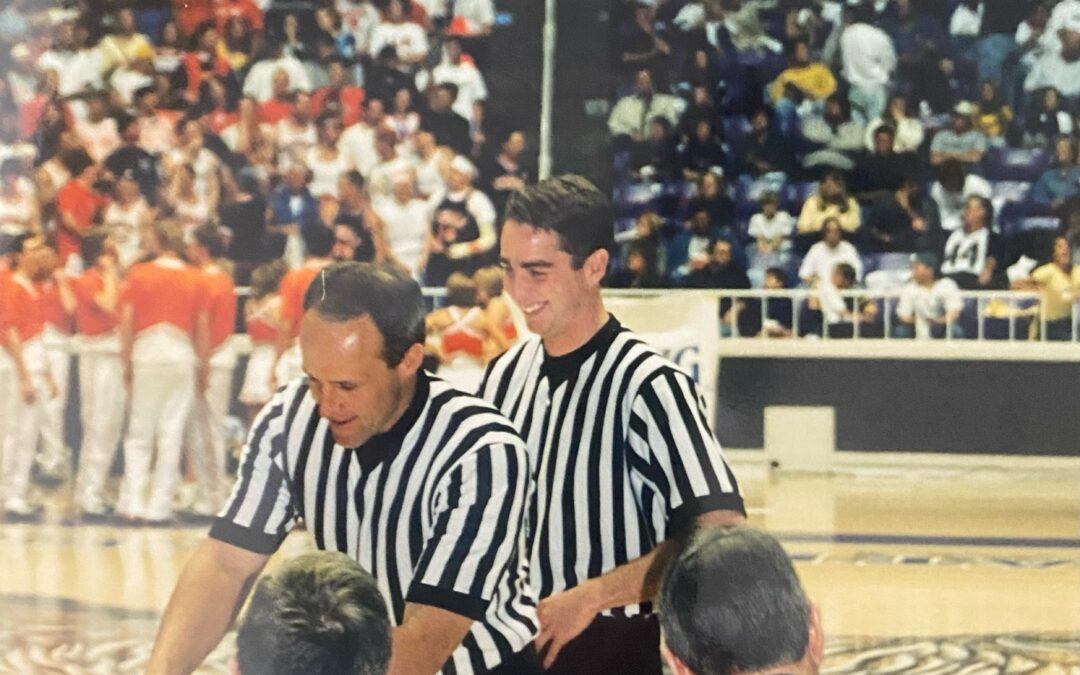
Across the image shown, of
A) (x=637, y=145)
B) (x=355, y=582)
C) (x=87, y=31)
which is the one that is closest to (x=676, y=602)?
(x=355, y=582)

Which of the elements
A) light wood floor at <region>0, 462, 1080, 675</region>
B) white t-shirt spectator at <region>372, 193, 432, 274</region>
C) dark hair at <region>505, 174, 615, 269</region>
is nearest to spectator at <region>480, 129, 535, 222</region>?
dark hair at <region>505, 174, 615, 269</region>

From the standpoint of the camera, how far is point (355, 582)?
1.35 m

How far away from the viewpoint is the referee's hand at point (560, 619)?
7.71 ft

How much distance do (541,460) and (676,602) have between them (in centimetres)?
123

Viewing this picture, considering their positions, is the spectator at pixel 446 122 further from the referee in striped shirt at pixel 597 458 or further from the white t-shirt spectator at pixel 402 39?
the referee in striped shirt at pixel 597 458

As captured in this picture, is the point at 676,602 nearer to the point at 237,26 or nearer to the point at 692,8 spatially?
the point at 692,8

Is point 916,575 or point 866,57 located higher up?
point 866,57

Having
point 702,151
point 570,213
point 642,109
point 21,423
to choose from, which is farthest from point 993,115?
point 21,423

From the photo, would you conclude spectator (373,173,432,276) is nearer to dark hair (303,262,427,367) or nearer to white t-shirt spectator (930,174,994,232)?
dark hair (303,262,427,367)

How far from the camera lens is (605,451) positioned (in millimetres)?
2518

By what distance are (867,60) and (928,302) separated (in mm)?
509

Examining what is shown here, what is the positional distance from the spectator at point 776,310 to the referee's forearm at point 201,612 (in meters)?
1.20

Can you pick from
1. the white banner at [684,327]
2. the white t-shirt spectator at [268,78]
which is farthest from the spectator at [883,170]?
the white t-shirt spectator at [268,78]

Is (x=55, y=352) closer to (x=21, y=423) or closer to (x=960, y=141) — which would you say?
(x=21, y=423)
